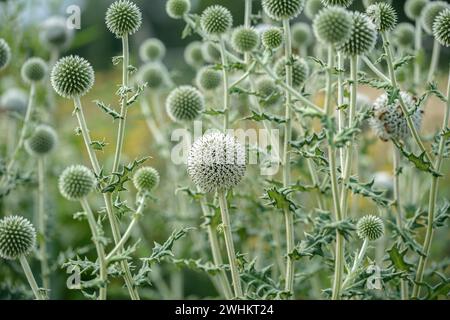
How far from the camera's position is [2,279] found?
4008mm

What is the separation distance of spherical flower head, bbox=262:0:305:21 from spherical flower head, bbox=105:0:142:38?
Result: 64 centimetres

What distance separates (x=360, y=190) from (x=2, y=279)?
292 cm

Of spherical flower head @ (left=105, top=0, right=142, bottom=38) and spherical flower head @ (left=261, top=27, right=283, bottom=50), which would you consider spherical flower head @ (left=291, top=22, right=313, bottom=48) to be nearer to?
spherical flower head @ (left=261, top=27, right=283, bottom=50)

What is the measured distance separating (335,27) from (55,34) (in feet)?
10.3

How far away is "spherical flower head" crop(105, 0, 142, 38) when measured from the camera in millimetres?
2641

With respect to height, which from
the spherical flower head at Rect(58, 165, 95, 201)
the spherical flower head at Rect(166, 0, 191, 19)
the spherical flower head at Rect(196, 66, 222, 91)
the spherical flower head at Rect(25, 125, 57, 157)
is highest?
the spherical flower head at Rect(166, 0, 191, 19)

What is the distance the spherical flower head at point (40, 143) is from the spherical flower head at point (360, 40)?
2.23m

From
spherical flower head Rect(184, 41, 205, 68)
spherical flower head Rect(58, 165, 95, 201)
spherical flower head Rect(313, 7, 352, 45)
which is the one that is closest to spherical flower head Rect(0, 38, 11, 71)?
spherical flower head Rect(58, 165, 95, 201)

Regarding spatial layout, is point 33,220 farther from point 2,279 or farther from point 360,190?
point 360,190

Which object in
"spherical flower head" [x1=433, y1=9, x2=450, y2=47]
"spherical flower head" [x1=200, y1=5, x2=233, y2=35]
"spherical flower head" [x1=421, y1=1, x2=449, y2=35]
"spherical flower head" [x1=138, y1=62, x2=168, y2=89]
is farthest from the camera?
"spherical flower head" [x1=138, y1=62, x2=168, y2=89]

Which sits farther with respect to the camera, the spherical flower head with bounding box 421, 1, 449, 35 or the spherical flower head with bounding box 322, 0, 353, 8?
the spherical flower head with bounding box 421, 1, 449, 35

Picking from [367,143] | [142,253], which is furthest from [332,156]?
[142,253]

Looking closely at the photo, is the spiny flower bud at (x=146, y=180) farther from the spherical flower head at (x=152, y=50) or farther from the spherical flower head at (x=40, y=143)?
the spherical flower head at (x=152, y=50)

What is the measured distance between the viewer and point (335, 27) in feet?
6.88
